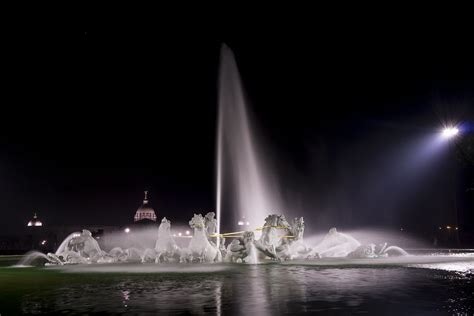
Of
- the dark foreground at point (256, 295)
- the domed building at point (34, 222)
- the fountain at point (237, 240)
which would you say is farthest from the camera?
the domed building at point (34, 222)

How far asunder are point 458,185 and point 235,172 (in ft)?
117

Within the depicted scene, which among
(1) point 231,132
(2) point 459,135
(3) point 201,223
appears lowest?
(3) point 201,223

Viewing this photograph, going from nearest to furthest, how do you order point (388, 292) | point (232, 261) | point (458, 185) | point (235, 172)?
point (388, 292)
point (232, 261)
point (235, 172)
point (458, 185)

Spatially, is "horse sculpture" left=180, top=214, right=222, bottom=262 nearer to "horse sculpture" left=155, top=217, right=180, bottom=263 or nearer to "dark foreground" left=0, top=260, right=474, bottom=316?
"horse sculpture" left=155, top=217, right=180, bottom=263

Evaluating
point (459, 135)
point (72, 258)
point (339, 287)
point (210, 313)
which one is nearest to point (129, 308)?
point (210, 313)

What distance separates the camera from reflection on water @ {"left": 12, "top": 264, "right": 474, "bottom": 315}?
11.6 meters

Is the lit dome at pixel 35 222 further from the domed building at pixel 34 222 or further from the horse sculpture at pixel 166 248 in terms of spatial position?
the horse sculpture at pixel 166 248

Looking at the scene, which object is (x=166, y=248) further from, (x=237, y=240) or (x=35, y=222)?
(x=35, y=222)

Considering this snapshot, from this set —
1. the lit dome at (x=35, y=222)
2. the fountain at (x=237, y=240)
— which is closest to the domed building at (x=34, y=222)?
the lit dome at (x=35, y=222)

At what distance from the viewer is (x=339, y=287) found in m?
15.3

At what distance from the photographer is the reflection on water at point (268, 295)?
38.2 feet

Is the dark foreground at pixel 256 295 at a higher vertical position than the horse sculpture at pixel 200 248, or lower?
lower

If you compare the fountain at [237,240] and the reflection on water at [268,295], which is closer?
the reflection on water at [268,295]

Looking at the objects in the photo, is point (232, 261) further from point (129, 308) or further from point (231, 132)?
point (129, 308)
